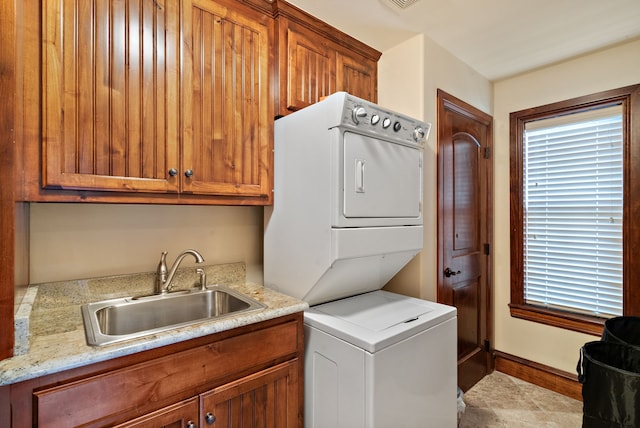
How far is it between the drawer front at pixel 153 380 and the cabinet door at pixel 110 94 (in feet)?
2.27

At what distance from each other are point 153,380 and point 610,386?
1.97m

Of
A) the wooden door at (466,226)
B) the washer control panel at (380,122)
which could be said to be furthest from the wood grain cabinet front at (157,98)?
the wooden door at (466,226)

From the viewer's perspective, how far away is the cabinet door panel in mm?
1816

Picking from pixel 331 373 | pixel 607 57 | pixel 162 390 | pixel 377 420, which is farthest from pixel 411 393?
Result: pixel 607 57

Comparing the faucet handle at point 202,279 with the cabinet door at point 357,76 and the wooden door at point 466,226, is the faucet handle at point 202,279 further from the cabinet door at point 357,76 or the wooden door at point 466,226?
the wooden door at point 466,226

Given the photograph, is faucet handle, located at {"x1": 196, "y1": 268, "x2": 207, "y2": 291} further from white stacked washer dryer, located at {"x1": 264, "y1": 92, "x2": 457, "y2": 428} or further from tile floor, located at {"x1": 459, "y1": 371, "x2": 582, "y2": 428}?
tile floor, located at {"x1": 459, "y1": 371, "x2": 582, "y2": 428}

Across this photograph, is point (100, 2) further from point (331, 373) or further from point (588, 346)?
point (588, 346)

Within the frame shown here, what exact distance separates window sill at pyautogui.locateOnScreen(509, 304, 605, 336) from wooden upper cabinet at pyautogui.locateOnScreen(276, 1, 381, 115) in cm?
223

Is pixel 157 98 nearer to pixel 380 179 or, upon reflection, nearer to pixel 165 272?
pixel 165 272

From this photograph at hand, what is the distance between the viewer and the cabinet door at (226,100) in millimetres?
1479

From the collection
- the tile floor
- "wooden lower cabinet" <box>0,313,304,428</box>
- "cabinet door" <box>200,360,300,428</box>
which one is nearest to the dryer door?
"wooden lower cabinet" <box>0,313,304,428</box>

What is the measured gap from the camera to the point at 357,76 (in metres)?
2.20

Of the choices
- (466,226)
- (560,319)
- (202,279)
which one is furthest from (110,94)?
(560,319)

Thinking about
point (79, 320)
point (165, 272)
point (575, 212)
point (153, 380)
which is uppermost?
point (575, 212)
